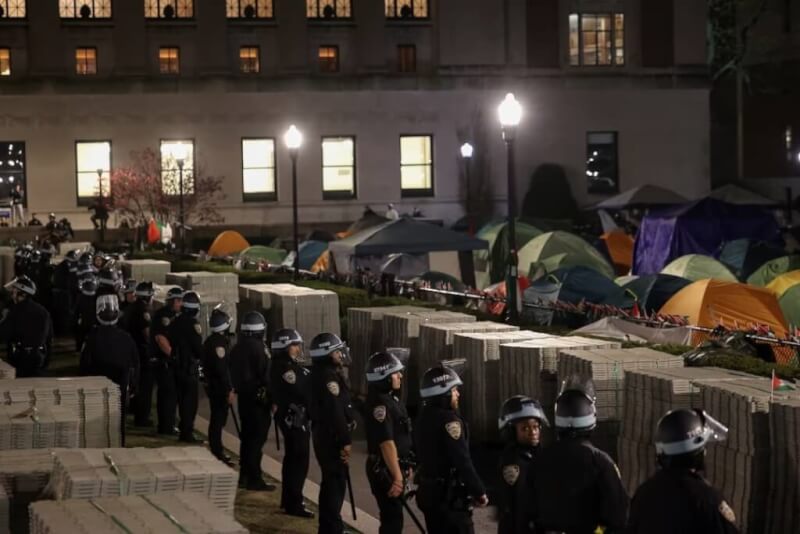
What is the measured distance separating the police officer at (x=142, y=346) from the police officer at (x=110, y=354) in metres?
2.50

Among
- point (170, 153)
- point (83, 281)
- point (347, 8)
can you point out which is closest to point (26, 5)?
point (170, 153)

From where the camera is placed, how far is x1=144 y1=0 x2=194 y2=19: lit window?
60344 mm

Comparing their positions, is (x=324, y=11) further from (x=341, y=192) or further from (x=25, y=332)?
(x=25, y=332)

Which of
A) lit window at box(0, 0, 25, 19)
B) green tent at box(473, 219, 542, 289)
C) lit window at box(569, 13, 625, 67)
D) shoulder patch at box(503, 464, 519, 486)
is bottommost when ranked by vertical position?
green tent at box(473, 219, 542, 289)

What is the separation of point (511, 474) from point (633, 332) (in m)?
10.0

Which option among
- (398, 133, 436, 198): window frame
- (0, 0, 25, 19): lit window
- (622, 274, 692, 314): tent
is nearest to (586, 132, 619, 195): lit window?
(398, 133, 436, 198): window frame

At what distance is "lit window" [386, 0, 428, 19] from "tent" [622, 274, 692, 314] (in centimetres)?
3715

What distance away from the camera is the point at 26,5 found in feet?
194

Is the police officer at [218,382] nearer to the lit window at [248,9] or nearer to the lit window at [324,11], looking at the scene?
the lit window at [248,9]

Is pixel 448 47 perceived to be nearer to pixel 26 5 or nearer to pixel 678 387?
pixel 26 5

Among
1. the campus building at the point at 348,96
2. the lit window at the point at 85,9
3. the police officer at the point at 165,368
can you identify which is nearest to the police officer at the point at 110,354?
the police officer at the point at 165,368

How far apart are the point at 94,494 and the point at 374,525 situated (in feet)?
17.1

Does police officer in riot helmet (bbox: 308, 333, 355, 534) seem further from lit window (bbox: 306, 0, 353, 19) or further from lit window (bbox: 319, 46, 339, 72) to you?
lit window (bbox: 306, 0, 353, 19)

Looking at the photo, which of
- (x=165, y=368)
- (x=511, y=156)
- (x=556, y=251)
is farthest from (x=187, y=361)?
(x=556, y=251)
